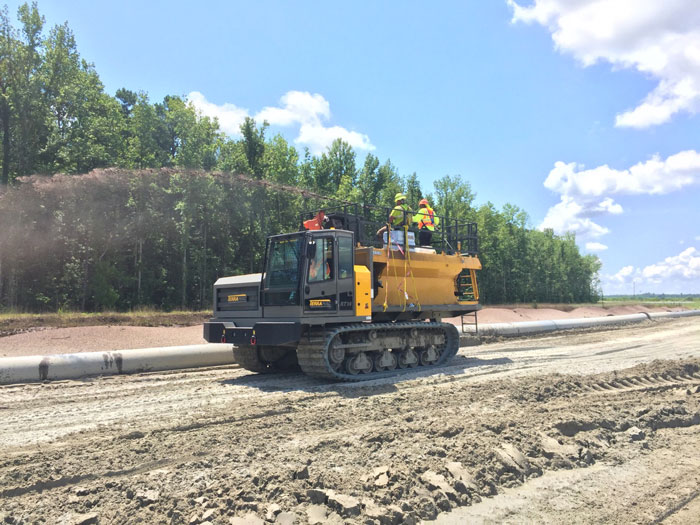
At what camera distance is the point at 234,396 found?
26.7 feet

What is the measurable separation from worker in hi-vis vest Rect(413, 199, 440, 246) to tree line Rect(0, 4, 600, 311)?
565 inches

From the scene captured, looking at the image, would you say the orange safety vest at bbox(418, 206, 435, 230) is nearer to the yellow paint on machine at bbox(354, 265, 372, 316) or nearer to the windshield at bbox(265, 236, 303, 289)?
the yellow paint on machine at bbox(354, 265, 372, 316)

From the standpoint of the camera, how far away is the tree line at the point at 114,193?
22312 mm

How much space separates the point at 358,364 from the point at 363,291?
1.51 m

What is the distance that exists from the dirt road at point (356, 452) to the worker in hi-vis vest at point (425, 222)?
469 centimetres

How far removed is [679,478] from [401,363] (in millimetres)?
6580

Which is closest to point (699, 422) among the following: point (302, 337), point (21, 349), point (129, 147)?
point (302, 337)

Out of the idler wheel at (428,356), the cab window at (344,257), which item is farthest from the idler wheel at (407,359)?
the cab window at (344,257)

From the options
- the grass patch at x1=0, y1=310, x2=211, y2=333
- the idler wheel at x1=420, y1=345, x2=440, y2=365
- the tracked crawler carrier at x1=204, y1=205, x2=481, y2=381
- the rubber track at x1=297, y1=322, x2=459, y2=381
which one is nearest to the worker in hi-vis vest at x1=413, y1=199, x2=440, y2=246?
the tracked crawler carrier at x1=204, y1=205, x2=481, y2=381

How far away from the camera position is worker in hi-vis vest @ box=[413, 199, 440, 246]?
12227mm

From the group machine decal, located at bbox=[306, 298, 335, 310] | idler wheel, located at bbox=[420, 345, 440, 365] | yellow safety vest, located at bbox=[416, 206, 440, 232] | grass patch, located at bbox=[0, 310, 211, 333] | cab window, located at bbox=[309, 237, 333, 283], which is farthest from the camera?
grass patch, located at bbox=[0, 310, 211, 333]

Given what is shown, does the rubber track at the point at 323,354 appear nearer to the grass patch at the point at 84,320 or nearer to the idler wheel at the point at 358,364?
the idler wheel at the point at 358,364

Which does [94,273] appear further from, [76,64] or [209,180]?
[76,64]

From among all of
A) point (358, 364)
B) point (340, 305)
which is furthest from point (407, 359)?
point (340, 305)
